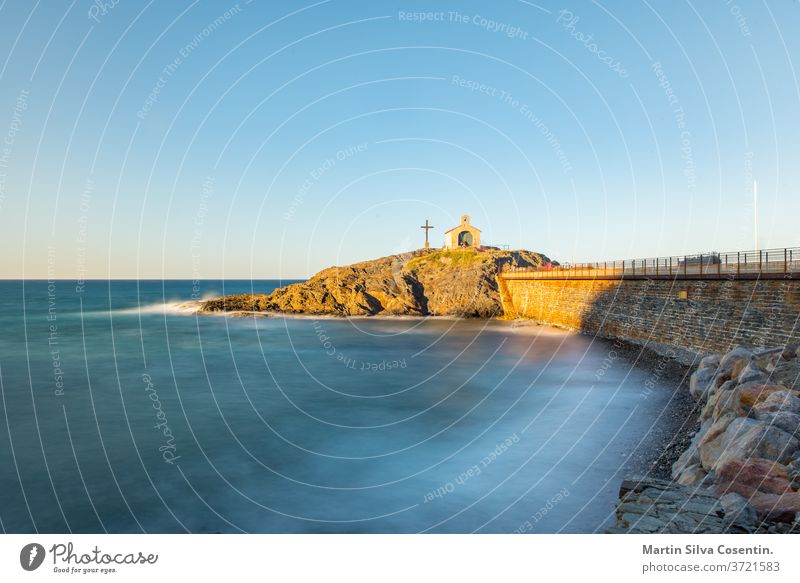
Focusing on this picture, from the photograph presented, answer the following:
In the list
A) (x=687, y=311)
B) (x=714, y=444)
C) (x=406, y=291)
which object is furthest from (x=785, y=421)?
(x=406, y=291)

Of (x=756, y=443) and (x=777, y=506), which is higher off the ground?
(x=756, y=443)

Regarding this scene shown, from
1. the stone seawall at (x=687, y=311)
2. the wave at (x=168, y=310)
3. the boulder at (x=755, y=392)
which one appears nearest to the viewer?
the boulder at (x=755, y=392)

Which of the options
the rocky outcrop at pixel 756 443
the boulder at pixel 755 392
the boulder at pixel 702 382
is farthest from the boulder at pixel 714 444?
the boulder at pixel 702 382

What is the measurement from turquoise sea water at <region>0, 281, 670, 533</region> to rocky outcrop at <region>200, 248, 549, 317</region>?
37.0m

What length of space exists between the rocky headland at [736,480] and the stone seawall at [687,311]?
964 cm

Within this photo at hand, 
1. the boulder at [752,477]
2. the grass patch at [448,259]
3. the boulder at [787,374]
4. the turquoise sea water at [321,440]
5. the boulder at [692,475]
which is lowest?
the turquoise sea water at [321,440]

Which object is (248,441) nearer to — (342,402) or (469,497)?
(342,402)

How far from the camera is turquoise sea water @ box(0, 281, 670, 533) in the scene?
13.3 m

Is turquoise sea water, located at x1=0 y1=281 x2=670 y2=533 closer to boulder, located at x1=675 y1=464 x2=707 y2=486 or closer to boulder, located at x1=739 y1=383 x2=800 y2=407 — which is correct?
boulder, located at x1=675 y1=464 x2=707 y2=486

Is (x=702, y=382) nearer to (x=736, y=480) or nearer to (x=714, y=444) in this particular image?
(x=714, y=444)

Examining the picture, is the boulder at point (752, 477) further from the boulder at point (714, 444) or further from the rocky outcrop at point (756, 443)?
the boulder at point (714, 444)

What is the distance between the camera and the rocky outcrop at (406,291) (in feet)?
263

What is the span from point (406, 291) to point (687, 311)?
55405 mm

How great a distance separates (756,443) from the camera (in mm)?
10992
